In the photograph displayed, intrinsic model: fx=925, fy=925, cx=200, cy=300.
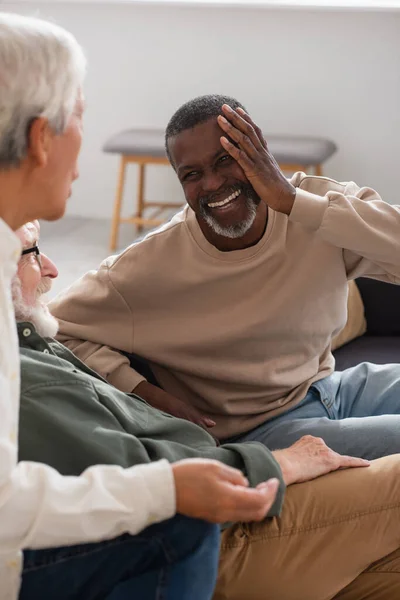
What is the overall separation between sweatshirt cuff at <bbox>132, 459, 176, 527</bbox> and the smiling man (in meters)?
0.69

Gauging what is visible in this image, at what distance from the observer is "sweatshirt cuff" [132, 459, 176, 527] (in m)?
1.21

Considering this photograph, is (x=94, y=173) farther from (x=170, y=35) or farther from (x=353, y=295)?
(x=353, y=295)

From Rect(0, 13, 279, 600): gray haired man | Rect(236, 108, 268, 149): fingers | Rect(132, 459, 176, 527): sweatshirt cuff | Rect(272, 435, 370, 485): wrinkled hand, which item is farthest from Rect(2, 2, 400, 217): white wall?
Rect(132, 459, 176, 527): sweatshirt cuff

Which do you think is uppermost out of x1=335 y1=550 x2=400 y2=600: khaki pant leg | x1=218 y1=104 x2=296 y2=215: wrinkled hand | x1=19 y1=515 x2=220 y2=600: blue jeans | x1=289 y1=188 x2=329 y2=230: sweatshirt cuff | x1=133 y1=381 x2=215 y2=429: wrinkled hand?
x1=218 y1=104 x2=296 y2=215: wrinkled hand

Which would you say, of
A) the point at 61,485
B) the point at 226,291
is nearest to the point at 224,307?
the point at 226,291

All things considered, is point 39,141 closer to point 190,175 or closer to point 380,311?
point 190,175

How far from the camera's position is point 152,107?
5496 millimetres

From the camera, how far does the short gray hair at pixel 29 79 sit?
117 centimetres

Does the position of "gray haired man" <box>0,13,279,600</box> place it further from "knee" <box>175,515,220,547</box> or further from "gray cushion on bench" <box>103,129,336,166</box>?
"gray cushion on bench" <box>103,129,336,166</box>

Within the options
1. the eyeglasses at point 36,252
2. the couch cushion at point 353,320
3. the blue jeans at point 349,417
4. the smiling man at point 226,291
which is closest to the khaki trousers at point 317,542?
the blue jeans at point 349,417

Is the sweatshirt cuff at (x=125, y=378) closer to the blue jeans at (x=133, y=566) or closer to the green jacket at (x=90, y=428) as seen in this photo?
the green jacket at (x=90, y=428)

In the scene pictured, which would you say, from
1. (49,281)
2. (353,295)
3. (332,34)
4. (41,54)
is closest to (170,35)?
(332,34)

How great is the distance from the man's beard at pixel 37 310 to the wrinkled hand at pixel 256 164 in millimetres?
A: 492

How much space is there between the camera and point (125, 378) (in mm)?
1924
